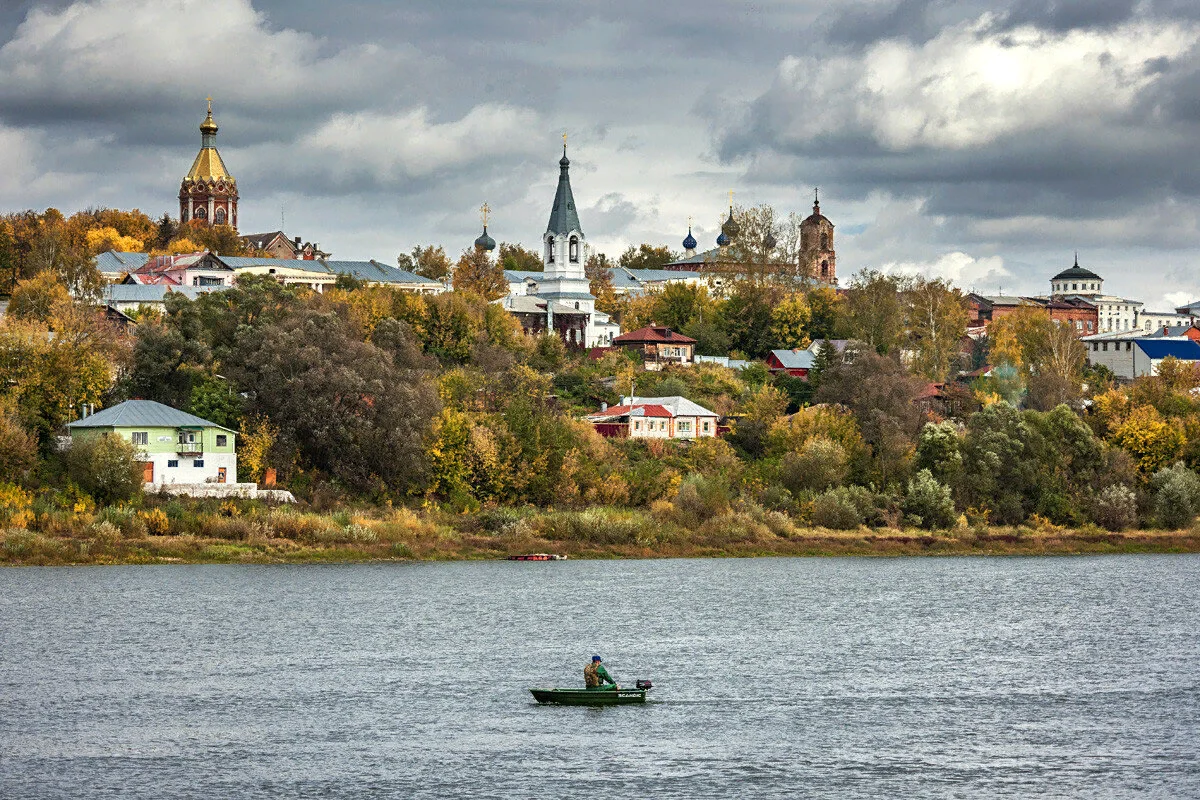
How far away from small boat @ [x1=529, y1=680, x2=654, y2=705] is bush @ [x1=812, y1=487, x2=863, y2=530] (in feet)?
155

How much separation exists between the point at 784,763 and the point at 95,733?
58.5 ft

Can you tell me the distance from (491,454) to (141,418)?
19078 millimetres

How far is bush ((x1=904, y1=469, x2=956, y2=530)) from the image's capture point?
3728 inches

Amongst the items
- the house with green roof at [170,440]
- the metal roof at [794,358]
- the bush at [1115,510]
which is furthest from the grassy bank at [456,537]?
the metal roof at [794,358]

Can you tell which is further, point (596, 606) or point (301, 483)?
A: point (301, 483)

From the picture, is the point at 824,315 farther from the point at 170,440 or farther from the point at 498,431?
the point at 170,440

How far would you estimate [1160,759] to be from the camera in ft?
137

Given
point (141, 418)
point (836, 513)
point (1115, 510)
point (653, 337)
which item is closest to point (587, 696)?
point (141, 418)

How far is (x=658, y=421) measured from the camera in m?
108

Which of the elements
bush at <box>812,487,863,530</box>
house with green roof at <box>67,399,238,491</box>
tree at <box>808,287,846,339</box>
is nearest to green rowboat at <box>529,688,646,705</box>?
house with green roof at <box>67,399,238,491</box>

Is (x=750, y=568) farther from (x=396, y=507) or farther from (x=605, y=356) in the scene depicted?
(x=605, y=356)

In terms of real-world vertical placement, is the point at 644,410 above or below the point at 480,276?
below

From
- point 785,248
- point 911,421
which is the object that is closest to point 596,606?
point 911,421

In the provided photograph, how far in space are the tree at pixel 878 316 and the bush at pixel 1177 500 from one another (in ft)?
116
